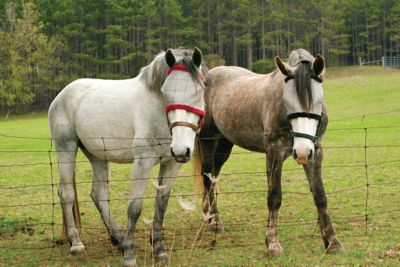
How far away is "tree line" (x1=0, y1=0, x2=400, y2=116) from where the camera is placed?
4647 centimetres

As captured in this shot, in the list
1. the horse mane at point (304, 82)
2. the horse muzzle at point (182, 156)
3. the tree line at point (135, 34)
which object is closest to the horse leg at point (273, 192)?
the horse mane at point (304, 82)

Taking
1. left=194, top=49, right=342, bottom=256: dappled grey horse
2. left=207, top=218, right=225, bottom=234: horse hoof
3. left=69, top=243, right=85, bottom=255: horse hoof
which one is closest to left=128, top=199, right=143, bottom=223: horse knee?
left=194, top=49, right=342, bottom=256: dappled grey horse

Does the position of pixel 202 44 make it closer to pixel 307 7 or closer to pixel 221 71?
pixel 307 7

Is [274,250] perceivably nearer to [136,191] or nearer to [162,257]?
[162,257]

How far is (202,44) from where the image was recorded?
5203 centimetres

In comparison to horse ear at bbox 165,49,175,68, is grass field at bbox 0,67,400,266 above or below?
below

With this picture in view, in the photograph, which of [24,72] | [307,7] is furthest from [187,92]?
[307,7]

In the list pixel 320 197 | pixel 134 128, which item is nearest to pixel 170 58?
pixel 134 128

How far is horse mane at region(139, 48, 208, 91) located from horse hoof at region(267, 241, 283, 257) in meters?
1.93

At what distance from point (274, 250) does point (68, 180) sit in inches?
99.1

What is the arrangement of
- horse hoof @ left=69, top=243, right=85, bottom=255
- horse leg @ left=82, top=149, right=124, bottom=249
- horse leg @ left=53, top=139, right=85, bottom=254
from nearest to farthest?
horse hoof @ left=69, top=243, right=85, bottom=255 → horse leg @ left=53, top=139, right=85, bottom=254 → horse leg @ left=82, top=149, right=124, bottom=249

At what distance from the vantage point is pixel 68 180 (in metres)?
5.75

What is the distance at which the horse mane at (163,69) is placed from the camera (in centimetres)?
474

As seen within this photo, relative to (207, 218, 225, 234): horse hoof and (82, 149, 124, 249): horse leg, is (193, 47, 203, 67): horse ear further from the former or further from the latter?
(207, 218, 225, 234): horse hoof
